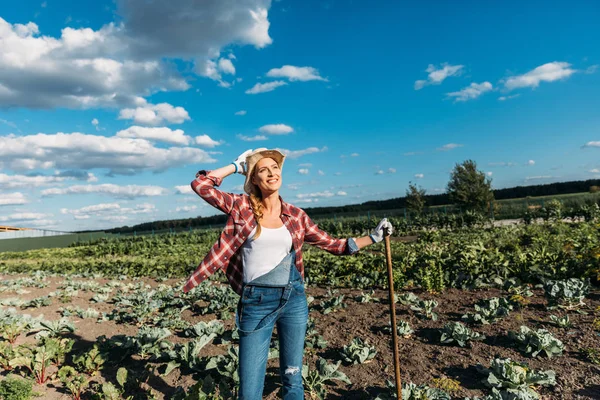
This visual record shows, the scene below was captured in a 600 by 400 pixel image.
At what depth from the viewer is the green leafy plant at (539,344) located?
3.80 metres

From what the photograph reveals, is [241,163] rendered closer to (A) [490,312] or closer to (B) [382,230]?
(B) [382,230]

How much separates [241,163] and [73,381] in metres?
3.18

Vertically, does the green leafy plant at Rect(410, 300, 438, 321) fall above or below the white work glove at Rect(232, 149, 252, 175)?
below

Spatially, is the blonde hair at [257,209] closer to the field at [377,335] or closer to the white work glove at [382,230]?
the white work glove at [382,230]

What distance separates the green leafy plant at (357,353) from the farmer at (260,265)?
55.2 inches

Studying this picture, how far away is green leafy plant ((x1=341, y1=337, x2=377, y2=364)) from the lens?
156 inches

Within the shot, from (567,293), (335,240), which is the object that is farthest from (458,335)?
(335,240)

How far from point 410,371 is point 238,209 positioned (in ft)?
8.42

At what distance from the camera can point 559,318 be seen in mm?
4629

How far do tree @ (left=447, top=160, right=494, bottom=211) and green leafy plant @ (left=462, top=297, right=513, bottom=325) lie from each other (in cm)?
2754

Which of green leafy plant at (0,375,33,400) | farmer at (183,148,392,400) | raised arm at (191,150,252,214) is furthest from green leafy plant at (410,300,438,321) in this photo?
green leafy plant at (0,375,33,400)

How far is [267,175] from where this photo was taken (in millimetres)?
2701

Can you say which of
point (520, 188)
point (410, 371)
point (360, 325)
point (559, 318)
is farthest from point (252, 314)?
point (520, 188)

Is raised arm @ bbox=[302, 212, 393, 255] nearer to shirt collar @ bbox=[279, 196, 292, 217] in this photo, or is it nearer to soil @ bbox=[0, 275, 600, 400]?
shirt collar @ bbox=[279, 196, 292, 217]
